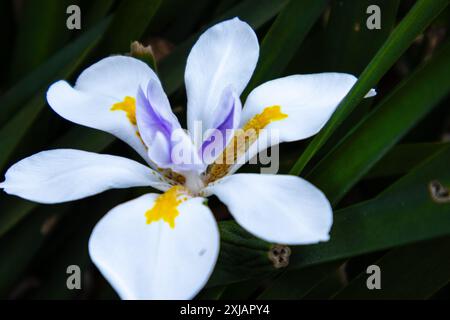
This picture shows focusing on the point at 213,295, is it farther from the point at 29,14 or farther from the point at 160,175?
the point at 29,14

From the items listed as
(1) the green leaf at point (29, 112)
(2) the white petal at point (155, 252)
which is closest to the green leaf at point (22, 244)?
(1) the green leaf at point (29, 112)

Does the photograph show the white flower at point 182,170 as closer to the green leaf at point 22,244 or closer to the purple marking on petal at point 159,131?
the purple marking on petal at point 159,131

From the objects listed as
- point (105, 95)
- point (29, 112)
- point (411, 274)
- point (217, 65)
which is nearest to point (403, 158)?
point (411, 274)

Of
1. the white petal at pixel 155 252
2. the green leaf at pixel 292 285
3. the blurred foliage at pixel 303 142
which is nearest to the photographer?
the white petal at pixel 155 252

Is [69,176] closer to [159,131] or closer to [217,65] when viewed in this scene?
[159,131]

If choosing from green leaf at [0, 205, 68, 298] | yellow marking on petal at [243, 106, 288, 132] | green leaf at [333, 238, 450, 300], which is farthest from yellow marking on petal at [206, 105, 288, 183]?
green leaf at [0, 205, 68, 298]

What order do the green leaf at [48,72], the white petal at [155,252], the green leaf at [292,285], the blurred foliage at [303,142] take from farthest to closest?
the green leaf at [48,72] → the green leaf at [292,285] → the blurred foliage at [303,142] → the white petal at [155,252]
